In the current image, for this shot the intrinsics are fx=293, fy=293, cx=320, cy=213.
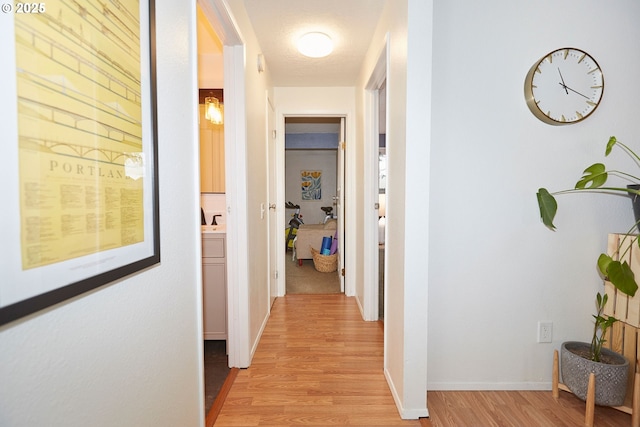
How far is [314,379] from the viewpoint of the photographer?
1895mm

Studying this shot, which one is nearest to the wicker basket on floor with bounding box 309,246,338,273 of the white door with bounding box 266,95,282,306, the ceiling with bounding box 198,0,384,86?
the white door with bounding box 266,95,282,306

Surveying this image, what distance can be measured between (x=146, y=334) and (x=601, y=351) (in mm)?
2289

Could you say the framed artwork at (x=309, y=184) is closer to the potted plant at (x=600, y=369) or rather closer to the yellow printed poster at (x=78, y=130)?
the potted plant at (x=600, y=369)

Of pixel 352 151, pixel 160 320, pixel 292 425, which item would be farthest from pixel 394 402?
pixel 352 151

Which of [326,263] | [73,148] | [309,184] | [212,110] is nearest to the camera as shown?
[73,148]

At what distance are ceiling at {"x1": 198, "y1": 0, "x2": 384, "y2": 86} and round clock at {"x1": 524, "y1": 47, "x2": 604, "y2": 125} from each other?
1.11m

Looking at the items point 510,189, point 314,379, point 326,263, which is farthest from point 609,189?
point 326,263

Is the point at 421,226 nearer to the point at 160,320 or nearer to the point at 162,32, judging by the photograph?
the point at 160,320

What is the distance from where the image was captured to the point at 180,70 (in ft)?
3.49

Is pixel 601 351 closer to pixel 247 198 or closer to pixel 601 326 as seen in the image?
pixel 601 326

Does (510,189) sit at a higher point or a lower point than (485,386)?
higher

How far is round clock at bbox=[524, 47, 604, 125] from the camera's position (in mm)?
1679

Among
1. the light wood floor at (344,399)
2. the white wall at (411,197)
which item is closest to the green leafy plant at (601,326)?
the light wood floor at (344,399)

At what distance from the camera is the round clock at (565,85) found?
1.68 meters
